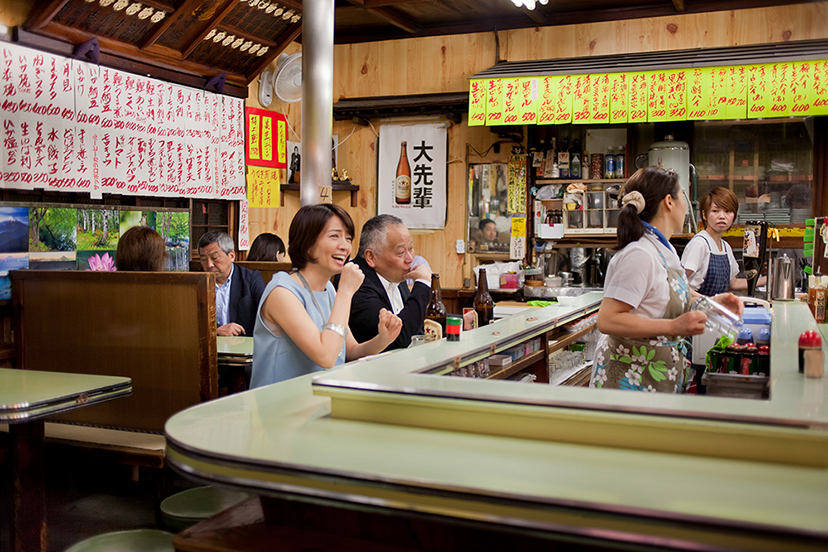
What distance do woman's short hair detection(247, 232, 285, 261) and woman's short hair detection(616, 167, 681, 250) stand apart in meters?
3.32

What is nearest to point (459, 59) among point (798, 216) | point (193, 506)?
point (798, 216)

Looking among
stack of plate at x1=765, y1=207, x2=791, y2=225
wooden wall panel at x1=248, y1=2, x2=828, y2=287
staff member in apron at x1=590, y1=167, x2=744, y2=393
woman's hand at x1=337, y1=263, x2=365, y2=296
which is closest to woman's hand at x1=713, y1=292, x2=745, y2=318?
staff member in apron at x1=590, y1=167, x2=744, y2=393

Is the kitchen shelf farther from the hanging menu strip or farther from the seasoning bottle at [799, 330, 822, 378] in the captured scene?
the hanging menu strip

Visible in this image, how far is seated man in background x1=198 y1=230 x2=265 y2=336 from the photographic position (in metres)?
4.52

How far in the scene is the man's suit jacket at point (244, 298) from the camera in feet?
15.0

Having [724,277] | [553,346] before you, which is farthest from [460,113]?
[553,346]

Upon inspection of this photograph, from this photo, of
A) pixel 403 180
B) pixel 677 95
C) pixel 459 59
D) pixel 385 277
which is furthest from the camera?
pixel 403 180

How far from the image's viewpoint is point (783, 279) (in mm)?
4590

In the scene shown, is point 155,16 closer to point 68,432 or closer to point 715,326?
point 68,432

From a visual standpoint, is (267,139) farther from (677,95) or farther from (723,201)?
(723,201)

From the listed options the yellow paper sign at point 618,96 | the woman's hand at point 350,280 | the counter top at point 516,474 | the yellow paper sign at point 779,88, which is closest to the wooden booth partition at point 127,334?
the woman's hand at point 350,280

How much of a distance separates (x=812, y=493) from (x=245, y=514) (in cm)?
128

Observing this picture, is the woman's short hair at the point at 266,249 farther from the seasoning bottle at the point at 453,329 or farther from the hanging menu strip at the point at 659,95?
the seasoning bottle at the point at 453,329

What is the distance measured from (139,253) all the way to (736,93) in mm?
4537
